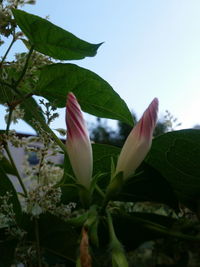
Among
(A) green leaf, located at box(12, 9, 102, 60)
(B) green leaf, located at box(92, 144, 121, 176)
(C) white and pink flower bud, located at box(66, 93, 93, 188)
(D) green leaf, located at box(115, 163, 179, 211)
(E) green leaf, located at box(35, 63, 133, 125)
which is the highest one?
(A) green leaf, located at box(12, 9, 102, 60)

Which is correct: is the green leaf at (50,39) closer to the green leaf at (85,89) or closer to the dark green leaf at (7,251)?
the green leaf at (85,89)

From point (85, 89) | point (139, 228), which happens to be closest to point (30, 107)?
point (85, 89)

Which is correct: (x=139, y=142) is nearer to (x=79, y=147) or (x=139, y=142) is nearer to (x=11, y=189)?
(x=79, y=147)

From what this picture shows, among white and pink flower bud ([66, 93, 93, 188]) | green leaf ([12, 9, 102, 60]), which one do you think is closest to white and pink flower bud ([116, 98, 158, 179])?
white and pink flower bud ([66, 93, 93, 188])

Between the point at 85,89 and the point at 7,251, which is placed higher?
the point at 85,89

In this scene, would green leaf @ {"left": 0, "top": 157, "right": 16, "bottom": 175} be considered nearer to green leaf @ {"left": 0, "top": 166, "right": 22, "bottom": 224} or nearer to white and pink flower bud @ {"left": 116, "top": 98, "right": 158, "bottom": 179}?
green leaf @ {"left": 0, "top": 166, "right": 22, "bottom": 224}

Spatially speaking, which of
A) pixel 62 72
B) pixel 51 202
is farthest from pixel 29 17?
pixel 51 202

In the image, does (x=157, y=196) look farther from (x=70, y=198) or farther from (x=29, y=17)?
(x=29, y=17)
